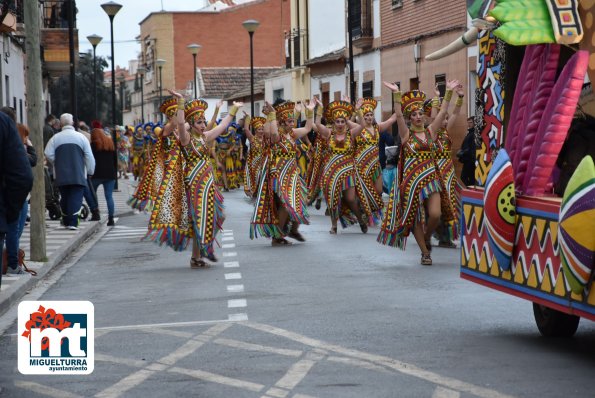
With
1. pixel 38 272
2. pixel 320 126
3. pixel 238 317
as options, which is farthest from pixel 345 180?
pixel 238 317

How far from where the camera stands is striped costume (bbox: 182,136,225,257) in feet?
49.6

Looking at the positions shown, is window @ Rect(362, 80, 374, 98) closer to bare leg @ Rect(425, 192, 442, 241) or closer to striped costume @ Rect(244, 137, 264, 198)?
striped costume @ Rect(244, 137, 264, 198)

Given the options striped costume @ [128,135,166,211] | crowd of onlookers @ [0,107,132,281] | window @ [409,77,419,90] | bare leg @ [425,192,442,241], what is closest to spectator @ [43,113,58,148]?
crowd of onlookers @ [0,107,132,281]

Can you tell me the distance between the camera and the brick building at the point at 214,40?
3388 inches

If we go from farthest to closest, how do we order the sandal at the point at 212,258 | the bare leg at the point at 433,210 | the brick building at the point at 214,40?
the brick building at the point at 214,40, the sandal at the point at 212,258, the bare leg at the point at 433,210

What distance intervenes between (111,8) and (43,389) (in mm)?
32577

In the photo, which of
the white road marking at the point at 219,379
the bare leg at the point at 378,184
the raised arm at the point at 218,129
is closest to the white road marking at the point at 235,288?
the raised arm at the point at 218,129

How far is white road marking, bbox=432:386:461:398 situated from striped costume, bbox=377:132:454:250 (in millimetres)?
7666

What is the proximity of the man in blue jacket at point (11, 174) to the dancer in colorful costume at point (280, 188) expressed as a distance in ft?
31.1

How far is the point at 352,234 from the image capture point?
64.8 feet

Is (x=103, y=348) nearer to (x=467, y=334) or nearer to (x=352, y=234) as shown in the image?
(x=467, y=334)

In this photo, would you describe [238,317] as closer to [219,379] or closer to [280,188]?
[219,379]

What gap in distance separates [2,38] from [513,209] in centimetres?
2302

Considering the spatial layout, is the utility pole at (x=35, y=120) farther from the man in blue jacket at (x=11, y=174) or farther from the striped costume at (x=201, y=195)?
the man in blue jacket at (x=11, y=174)
